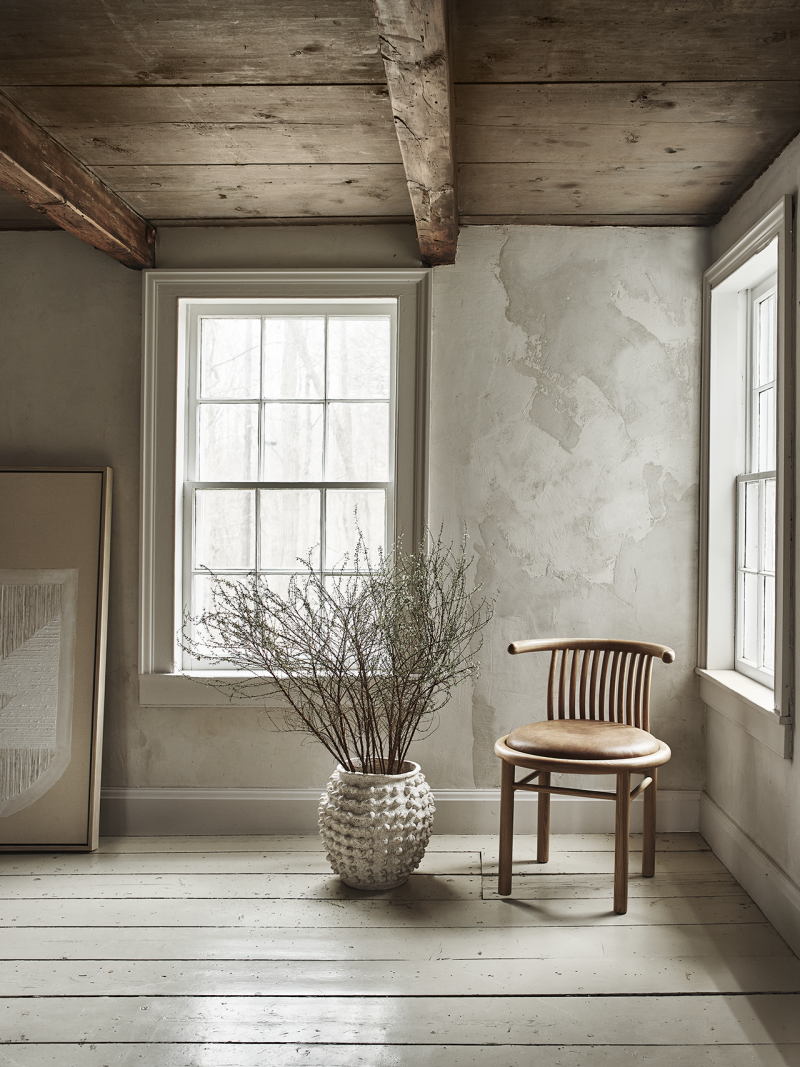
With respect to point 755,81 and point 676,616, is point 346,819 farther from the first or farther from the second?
point 755,81

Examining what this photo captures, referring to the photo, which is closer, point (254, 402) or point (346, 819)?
point (346, 819)

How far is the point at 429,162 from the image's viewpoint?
2.36 metres

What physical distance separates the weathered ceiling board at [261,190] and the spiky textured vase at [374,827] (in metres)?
2.18

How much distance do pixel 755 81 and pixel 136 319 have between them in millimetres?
2479

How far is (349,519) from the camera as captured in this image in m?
3.42

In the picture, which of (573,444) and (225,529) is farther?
(225,529)

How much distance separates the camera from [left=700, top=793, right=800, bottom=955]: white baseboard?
242cm

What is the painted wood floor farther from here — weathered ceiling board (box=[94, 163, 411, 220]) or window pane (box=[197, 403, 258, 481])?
weathered ceiling board (box=[94, 163, 411, 220])

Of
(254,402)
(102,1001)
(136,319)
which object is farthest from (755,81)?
(102,1001)

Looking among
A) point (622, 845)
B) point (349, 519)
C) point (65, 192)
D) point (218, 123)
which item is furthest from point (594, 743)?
point (65, 192)

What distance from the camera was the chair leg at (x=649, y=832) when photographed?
2850 mm

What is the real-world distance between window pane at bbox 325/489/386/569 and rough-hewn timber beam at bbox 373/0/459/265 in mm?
1171

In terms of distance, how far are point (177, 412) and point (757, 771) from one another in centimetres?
269

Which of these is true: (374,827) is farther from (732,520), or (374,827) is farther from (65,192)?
(65,192)
